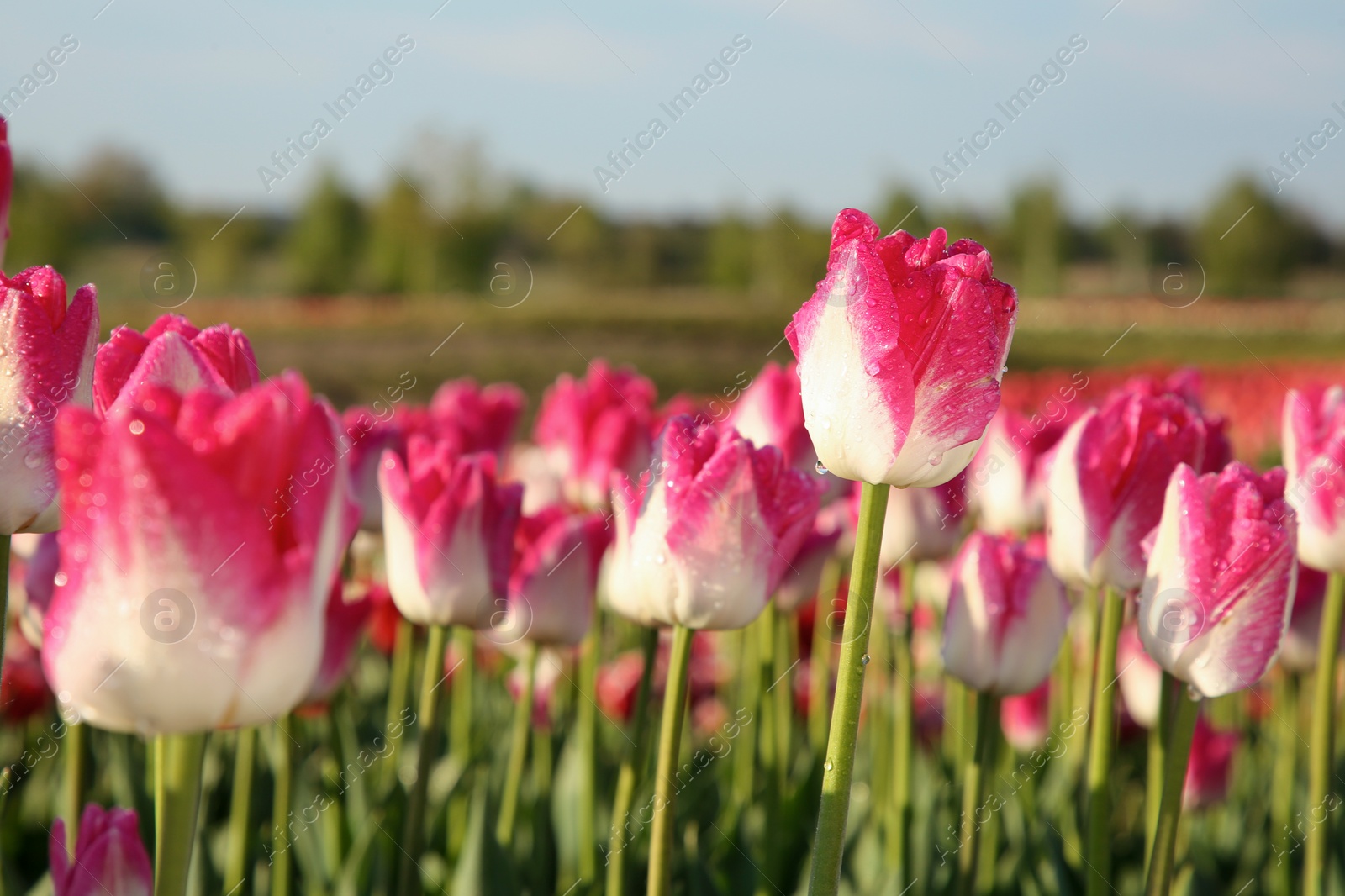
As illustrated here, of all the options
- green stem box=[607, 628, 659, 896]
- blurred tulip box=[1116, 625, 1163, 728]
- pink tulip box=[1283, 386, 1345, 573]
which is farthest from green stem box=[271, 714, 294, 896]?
→ blurred tulip box=[1116, 625, 1163, 728]

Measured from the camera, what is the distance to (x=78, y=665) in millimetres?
667

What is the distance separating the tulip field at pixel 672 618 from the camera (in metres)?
0.67

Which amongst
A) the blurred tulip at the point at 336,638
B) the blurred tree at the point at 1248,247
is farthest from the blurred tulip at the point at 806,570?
the blurred tree at the point at 1248,247

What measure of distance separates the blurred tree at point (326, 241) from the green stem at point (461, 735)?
36.2 m

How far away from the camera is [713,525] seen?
1179 millimetres

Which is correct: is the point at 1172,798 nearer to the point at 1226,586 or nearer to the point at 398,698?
the point at 1226,586

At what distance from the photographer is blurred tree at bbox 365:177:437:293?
3281 centimetres

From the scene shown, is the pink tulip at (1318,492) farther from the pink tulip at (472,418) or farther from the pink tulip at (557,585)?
the pink tulip at (472,418)

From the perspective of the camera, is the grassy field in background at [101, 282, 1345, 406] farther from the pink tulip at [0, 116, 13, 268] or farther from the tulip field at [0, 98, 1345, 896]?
the pink tulip at [0, 116, 13, 268]

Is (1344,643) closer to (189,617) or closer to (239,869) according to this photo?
(239,869)

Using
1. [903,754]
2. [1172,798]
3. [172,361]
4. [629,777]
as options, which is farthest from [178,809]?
[903,754]

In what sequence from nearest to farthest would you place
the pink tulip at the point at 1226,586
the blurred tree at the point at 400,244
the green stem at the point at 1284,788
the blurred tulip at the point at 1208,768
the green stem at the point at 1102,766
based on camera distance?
the pink tulip at the point at 1226,586 < the green stem at the point at 1102,766 < the green stem at the point at 1284,788 < the blurred tulip at the point at 1208,768 < the blurred tree at the point at 400,244

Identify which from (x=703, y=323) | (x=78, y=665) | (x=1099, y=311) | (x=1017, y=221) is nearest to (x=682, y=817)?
(x=78, y=665)

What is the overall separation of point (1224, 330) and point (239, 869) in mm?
37608
